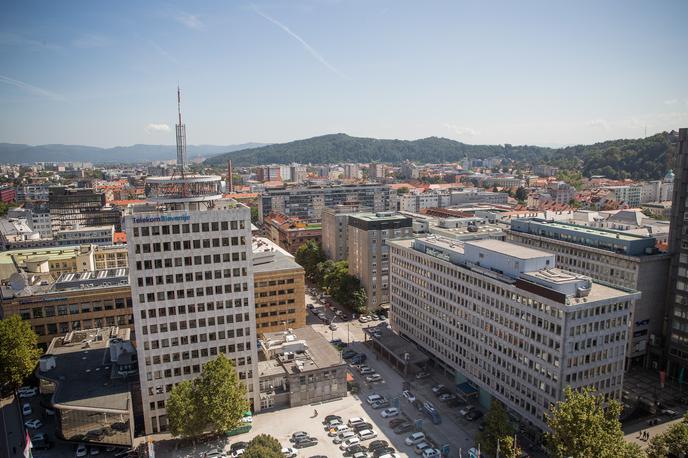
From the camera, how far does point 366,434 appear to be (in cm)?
7656

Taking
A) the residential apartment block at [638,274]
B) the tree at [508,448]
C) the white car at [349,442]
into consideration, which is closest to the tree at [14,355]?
the white car at [349,442]

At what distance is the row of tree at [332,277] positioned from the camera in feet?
444

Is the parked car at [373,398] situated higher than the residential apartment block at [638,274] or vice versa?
the residential apartment block at [638,274]

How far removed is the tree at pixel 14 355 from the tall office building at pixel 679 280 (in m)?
125

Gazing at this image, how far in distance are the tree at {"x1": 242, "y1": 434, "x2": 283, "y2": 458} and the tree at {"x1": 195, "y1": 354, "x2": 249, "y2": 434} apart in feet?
36.2

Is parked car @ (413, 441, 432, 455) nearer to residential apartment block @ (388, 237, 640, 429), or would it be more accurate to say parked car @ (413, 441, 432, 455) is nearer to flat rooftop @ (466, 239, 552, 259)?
residential apartment block @ (388, 237, 640, 429)

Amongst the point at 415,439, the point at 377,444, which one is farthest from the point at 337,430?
the point at 415,439

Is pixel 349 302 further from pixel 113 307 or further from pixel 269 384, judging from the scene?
pixel 113 307

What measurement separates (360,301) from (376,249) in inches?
608

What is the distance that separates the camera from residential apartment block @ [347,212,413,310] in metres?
135

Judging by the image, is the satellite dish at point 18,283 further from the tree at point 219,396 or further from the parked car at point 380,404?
the parked car at point 380,404

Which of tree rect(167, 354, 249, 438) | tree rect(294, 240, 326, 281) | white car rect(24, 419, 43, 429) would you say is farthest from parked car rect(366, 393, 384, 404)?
tree rect(294, 240, 326, 281)

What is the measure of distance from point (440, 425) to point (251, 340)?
35299 millimetres

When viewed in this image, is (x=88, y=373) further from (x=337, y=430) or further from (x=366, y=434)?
(x=366, y=434)
